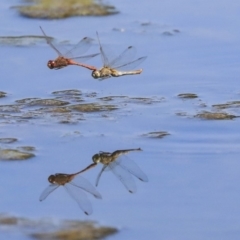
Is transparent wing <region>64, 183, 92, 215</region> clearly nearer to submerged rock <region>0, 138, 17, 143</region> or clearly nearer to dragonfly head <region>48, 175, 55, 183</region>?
dragonfly head <region>48, 175, 55, 183</region>

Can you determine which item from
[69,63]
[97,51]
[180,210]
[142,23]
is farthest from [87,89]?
[180,210]

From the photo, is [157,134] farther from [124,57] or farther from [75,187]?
[124,57]

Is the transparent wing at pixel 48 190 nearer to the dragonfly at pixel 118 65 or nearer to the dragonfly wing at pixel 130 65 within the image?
the dragonfly at pixel 118 65

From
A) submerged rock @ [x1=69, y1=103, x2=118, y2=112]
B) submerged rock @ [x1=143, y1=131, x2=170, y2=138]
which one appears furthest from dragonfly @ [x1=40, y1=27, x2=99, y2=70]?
submerged rock @ [x1=143, y1=131, x2=170, y2=138]

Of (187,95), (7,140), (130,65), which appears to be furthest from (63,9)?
(7,140)

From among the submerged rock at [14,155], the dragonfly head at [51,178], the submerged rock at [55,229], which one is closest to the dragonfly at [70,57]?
the submerged rock at [14,155]

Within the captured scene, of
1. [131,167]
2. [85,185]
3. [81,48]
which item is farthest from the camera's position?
[81,48]

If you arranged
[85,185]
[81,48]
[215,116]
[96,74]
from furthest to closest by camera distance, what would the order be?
1. [81,48]
2. [96,74]
3. [215,116]
4. [85,185]
